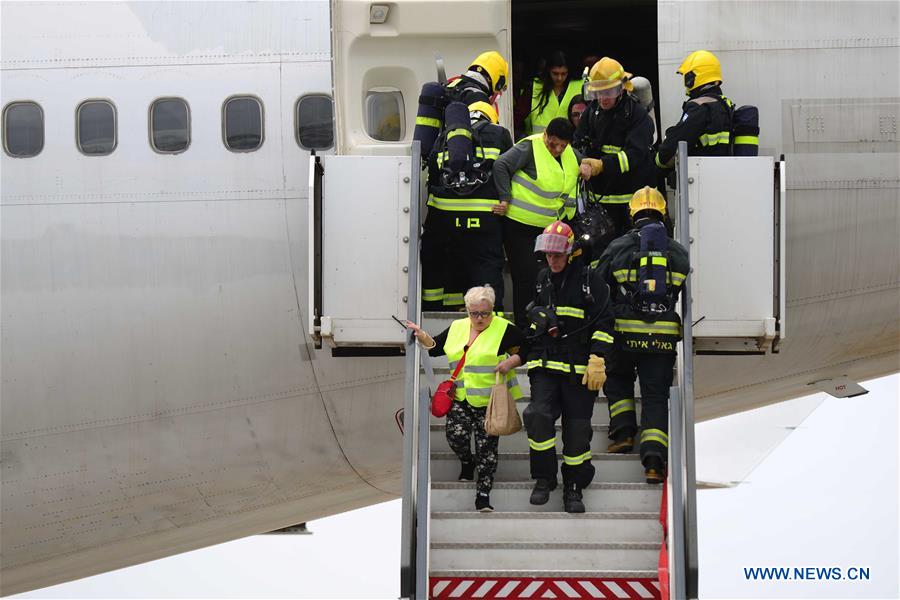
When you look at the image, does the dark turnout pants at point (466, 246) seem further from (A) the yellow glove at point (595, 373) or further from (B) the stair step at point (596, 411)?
(A) the yellow glove at point (595, 373)

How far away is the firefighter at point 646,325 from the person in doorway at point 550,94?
2212 millimetres

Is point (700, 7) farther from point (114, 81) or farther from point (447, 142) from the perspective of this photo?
point (114, 81)

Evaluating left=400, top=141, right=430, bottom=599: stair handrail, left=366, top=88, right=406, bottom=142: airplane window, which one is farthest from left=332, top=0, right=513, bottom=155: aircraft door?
Answer: left=400, top=141, right=430, bottom=599: stair handrail

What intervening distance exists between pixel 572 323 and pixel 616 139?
5.56 ft

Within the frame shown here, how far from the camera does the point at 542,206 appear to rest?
9383 mm

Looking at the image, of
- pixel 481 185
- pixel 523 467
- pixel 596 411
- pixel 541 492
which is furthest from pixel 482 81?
pixel 541 492

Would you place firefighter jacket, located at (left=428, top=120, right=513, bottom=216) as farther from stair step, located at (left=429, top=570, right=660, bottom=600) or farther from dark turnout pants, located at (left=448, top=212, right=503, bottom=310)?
stair step, located at (left=429, top=570, right=660, bottom=600)

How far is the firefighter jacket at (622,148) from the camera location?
9.54 m

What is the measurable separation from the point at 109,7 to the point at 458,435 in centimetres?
430

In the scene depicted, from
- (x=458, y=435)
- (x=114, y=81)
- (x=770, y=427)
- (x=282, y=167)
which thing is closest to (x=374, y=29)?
(x=282, y=167)

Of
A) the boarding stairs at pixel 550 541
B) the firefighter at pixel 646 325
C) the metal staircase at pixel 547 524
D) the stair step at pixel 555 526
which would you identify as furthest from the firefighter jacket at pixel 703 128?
the stair step at pixel 555 526

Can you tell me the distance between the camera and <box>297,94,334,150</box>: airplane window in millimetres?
10188

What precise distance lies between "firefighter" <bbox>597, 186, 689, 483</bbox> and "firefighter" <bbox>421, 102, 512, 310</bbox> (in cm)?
81

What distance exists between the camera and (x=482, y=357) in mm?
8477
